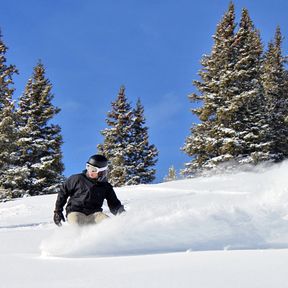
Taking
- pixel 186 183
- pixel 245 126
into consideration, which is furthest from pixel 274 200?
pixel 245 126

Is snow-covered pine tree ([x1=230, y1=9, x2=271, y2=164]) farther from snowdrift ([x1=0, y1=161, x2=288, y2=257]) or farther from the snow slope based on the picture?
snowdrift ([x1=0, y1=161, x2=288, y2=257])

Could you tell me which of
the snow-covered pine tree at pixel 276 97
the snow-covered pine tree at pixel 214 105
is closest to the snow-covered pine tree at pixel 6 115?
the snow-covered pine tree at pixel 214 105

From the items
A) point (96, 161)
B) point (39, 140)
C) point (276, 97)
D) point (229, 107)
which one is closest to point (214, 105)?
point (229, 107)

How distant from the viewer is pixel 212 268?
3.67m

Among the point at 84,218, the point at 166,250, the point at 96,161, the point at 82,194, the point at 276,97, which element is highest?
the point at 276,97

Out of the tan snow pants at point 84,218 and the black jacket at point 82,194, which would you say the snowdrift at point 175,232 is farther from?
the black jacket at point 82,194

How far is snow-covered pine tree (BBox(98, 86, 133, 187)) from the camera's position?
33750 mm

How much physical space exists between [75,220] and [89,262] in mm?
2142

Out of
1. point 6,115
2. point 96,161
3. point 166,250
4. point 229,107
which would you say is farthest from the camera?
point 229,107

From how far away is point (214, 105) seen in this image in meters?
29.1

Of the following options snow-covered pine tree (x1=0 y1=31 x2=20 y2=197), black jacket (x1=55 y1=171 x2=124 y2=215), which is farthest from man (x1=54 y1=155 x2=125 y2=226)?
snow-covered pine tree (x1=0 y1=31 x2=20 y2=197)

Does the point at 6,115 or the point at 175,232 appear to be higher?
the point at 6,115

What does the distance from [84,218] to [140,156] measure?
2888 cm

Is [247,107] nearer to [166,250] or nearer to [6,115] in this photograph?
[6,115]
